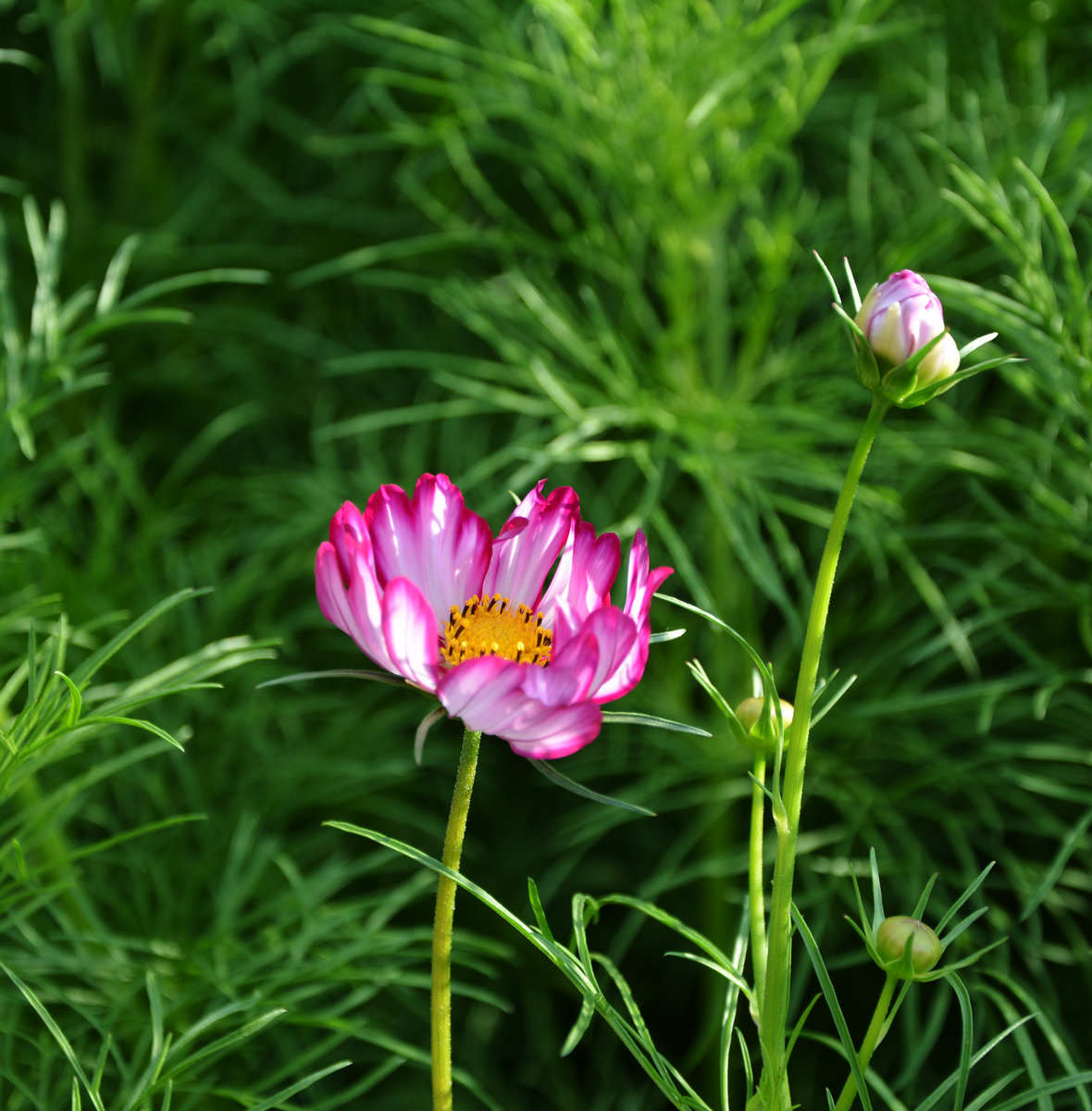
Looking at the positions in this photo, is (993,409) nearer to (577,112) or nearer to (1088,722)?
(1088,722)

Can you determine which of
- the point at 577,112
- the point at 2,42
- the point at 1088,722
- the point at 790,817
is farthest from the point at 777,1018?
the point at 2,42

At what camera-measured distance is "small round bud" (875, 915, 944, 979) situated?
325mm

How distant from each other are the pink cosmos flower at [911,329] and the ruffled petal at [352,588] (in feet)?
0.47

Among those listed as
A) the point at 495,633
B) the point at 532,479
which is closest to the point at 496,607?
the point at 495,633

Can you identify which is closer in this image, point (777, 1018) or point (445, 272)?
point (777, 1018)

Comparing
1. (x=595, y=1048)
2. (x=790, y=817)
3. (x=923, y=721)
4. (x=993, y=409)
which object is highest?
(x=790, y=817)

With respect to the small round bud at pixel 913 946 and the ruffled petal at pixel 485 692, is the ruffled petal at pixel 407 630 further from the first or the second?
the small round bud at pixel 913 946

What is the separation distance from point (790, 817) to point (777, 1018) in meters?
0.06

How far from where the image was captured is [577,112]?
75cm

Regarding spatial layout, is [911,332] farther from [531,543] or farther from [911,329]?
[531,543]

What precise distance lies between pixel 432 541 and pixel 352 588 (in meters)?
0.07

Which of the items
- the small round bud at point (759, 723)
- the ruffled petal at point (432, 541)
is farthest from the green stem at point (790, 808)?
the ruffled petal at point (432, 541)

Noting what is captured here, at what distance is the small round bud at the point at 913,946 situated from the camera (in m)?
0.32

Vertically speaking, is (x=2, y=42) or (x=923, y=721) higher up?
(x=2, y=42)
